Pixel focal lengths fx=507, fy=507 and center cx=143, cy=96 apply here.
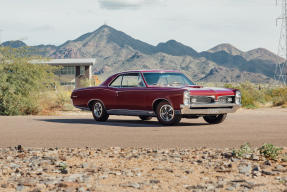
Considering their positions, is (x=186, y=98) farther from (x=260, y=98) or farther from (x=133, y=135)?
(x=260, y=98)

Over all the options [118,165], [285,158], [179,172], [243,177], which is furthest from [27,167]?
[285,158]

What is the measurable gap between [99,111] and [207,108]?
13.5ft

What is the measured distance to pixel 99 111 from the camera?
17.3m

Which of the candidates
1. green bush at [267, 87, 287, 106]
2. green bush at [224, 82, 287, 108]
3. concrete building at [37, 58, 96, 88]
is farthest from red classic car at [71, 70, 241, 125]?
concrete building at [37, 58, 96, 88]

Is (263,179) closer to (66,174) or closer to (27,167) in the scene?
(66,174)

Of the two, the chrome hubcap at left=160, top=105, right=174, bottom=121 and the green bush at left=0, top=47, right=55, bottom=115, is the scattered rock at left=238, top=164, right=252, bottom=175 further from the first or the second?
the green bush at left=0, top=47, right=55, bottom=115

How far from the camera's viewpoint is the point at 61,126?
1605 cm

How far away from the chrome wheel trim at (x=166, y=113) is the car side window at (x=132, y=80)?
1112 mm

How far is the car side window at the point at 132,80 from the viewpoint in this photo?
52.8 feet

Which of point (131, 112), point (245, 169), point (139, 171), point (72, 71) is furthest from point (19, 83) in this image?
point (72, 71)

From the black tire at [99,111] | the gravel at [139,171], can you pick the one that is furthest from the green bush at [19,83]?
the gravel at [139,171]

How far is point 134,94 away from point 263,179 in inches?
375

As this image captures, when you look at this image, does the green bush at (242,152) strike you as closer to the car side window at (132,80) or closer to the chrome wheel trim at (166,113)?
the chrome wheel trim at (166,113)

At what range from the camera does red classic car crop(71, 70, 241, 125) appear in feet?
48.8
